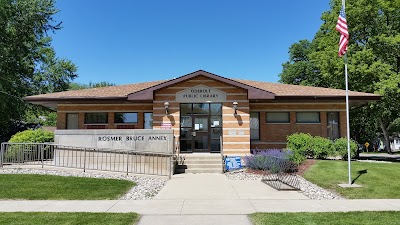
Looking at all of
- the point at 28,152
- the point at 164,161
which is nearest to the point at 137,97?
the point at 164,161

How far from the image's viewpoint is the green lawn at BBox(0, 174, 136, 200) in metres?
9.23

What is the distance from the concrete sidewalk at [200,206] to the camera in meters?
7.60

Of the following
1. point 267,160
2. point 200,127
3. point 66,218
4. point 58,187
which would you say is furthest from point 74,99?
point 66,218

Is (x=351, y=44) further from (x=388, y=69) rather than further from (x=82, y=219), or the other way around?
(x=82, y=219)

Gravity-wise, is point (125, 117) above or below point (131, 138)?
above

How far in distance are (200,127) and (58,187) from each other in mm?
8741

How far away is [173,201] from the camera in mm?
8734

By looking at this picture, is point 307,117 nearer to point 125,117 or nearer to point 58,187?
point 125,117

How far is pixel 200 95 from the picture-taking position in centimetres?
1725

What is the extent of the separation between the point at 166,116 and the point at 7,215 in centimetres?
1064

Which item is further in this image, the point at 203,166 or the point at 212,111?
the point at 212,111

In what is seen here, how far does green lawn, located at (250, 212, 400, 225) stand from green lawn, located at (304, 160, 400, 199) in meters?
2.37

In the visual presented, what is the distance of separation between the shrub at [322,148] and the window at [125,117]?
1043 cm

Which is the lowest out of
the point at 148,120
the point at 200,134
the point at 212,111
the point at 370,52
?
the point at 200,134
